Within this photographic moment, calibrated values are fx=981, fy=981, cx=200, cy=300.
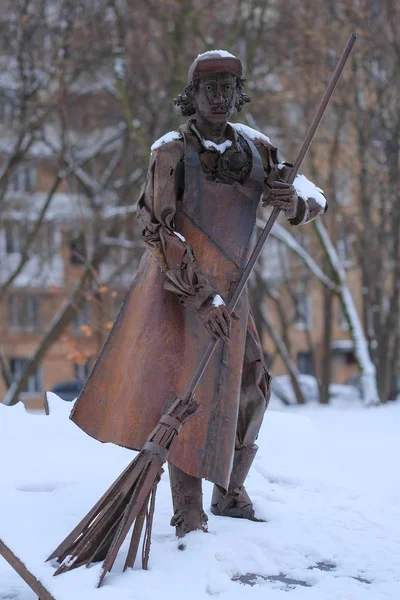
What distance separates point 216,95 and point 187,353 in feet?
3.49

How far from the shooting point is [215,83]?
4.03m

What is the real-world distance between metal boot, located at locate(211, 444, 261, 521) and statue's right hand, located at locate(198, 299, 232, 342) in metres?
0.83

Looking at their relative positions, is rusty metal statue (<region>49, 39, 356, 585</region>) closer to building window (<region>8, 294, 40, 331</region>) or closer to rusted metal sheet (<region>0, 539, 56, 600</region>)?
rusted metal sheet (<region>0, 539, 56, 600</region>)

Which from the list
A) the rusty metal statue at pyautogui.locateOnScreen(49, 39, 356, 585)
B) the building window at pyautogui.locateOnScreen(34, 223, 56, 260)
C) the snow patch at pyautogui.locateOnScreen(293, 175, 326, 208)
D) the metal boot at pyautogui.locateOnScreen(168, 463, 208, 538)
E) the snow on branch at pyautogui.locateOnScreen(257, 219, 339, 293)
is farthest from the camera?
the building window at pyautogui.locateOnScreen(34, 223, 56, 260)

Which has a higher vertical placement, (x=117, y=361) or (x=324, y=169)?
(x=324, y=169)

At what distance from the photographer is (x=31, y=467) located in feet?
17.0

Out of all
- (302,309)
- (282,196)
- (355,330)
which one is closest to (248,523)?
(282,196)

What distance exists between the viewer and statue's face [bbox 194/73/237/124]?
13.2ft

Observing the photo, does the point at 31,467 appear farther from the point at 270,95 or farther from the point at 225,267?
the point at 270,95

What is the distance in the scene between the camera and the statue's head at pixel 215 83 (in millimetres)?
4023

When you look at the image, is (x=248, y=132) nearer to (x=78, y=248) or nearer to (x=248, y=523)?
(x=248, y=523)

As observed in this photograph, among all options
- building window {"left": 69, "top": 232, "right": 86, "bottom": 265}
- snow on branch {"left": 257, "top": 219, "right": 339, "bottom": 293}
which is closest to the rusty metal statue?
building window {"left": 69, "top": 232, "right": 86, "bottom": 265}

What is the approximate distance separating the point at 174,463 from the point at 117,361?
1.77 feet

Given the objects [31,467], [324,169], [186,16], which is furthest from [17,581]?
[324,169]
